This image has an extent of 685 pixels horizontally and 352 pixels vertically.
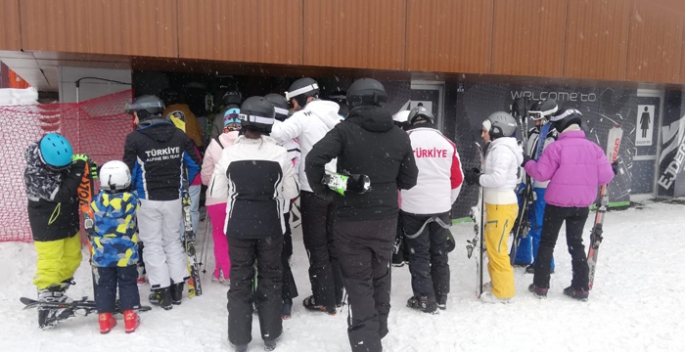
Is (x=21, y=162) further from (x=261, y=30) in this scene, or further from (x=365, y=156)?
(x=365, y=156)

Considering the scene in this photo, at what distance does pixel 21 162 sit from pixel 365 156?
5891 mm

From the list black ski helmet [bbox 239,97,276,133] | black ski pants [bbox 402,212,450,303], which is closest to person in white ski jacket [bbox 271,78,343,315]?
black ski helmet [bbox 239,97,276,133]

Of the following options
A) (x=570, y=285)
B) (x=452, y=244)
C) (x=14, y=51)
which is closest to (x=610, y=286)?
(x=570, y=285)

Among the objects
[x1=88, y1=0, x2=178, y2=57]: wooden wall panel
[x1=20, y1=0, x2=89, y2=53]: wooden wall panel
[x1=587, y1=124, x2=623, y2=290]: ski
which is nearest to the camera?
[x1=20, y1=0, x2=89, y2=53]: wooden wall panel

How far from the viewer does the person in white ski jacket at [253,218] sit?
3.90 meters

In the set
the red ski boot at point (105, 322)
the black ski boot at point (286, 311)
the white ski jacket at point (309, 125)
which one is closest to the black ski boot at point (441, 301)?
the black ski boot at point (286, 311)

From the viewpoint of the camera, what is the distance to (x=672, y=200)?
11.5 meters

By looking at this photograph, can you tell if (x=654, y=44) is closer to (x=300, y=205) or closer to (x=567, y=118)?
(x=567, y=118)

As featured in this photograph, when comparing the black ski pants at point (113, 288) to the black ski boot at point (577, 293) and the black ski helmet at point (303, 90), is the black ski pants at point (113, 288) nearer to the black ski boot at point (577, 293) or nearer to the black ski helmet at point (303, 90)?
the black ski helmet at point (303, 90)

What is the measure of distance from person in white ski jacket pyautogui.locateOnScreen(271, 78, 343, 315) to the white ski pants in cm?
128

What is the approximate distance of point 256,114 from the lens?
155 inches

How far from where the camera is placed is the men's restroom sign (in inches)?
441

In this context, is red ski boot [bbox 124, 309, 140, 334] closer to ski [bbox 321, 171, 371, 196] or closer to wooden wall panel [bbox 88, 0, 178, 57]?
ski [bbox 321, 171, 371, 196]

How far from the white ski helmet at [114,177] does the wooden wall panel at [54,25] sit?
166cm
